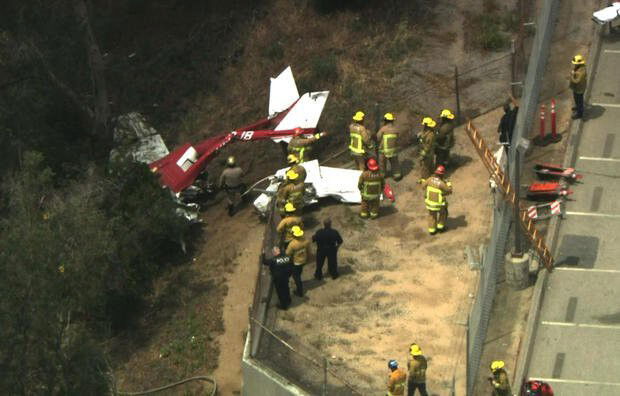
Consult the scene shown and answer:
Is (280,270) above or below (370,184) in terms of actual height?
below

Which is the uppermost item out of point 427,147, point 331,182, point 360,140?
point 427,147

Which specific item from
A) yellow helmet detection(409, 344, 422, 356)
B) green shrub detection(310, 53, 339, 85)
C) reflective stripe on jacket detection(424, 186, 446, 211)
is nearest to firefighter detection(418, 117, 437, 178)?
reflective stripe on jacket detection(424, 186, 446, 211)

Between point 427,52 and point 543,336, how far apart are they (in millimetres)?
13327

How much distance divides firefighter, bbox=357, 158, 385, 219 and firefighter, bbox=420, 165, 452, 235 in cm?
106

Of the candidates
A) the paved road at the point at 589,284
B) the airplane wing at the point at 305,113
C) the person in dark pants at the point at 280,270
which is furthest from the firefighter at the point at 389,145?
the person in dark pants at the point at 280,270

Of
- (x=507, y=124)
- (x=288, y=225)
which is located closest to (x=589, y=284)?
(x=507, y=124)

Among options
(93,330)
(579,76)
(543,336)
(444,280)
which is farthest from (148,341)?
(579,76)

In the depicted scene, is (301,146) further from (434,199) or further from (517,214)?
(517,214)

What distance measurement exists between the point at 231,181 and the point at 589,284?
10.2m

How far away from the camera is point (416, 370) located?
27391 mm

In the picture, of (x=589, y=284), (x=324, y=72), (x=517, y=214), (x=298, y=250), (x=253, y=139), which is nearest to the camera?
(x=517, y=214)

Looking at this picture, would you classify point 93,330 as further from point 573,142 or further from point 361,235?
point 573,142

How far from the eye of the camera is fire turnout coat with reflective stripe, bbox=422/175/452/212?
31.8 meters

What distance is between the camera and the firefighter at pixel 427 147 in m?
33.9
